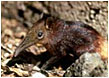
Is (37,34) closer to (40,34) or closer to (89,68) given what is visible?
(40,34)

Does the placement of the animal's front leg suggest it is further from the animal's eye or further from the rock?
the rock

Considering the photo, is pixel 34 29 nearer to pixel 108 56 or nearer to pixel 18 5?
pixel 108 56

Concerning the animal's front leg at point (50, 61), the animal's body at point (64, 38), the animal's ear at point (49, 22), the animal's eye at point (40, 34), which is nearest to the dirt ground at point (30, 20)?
the animal's front leg at point (50, 61)

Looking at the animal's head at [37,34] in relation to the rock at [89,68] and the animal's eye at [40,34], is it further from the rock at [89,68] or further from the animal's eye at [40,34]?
the rock at [89,68]

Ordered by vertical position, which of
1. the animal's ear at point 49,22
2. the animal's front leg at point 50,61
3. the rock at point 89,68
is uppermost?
the animal's ear at point 49,22

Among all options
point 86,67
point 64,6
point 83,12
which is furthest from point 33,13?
point 86,67

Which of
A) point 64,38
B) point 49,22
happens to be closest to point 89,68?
point 64,38

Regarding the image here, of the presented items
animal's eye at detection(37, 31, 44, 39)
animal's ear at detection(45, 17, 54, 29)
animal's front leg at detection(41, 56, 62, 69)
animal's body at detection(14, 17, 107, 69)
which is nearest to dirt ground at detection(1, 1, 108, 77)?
animal's front leg at detection(41, 56, 62, 69)
